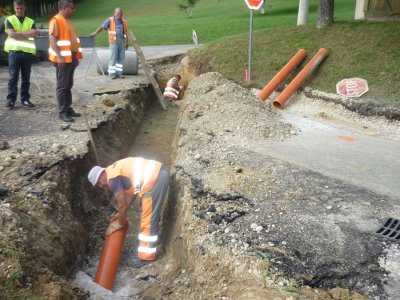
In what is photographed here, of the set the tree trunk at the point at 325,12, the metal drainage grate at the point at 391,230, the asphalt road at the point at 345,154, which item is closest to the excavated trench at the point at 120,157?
the asphalt road at the point at 345,154

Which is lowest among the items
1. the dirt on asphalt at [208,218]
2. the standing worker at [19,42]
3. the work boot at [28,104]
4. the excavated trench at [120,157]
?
the excavated trench at [120,157]

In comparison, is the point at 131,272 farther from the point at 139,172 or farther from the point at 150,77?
the point at 150,77

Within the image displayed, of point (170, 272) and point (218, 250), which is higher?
point (218, 250)

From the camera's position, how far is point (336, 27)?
11.0 meters

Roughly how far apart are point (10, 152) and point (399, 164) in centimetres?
563

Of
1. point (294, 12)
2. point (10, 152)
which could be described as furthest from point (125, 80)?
point (294, 12)

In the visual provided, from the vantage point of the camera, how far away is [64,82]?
731 cm

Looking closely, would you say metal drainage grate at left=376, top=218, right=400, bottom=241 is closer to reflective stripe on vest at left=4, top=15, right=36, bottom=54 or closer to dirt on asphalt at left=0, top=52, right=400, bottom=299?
dirt on asphalt at left=0, top=52, right=400, bottom=299

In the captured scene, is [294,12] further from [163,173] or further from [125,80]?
[163,173]

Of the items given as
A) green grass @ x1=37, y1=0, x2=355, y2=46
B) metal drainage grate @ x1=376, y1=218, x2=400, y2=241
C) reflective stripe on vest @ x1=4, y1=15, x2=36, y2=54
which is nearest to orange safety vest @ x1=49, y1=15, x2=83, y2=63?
reflective stripe on vest @ x1=4, y1=15, x2=36, y2=54

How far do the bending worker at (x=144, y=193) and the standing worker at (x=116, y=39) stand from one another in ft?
20.9

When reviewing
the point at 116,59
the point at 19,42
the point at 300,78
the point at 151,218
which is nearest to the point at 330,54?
the point at 300,78

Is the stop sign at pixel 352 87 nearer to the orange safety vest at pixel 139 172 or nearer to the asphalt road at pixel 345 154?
the asphalt road at pixel 345 154

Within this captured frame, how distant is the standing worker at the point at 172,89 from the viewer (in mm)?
11828
